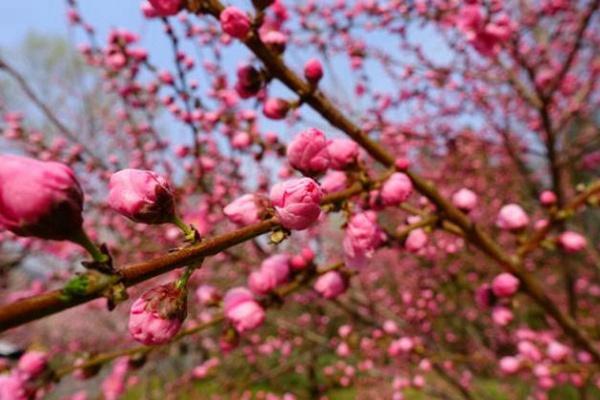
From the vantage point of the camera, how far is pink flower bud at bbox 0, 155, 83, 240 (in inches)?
24.6

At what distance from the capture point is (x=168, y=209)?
875mm

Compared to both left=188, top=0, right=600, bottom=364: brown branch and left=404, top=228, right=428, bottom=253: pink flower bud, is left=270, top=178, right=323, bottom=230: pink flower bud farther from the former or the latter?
left=404, top=228, right=428, bottom=253: pink flower bud

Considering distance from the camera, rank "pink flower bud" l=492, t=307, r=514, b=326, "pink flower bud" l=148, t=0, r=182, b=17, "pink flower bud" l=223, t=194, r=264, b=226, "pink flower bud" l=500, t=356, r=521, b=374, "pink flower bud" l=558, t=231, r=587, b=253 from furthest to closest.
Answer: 1. "pink flower bud" l=500, t=356, r=521, b=374
2. "pink flower bud" l=492, t=307, r=514, b=326
3. "pink flower bud" l=558, t=231, r=587, b=253
4. "pink flower bud" l=148, t=0, r=182, b=17
5. "pink flower bud" l=223, t=194, r=264, b=226

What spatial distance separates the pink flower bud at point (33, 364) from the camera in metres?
1.52

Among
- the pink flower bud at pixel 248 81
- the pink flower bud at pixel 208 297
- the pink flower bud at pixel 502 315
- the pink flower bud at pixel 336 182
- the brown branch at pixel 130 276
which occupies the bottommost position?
the pink flower bud at pixel 502 315

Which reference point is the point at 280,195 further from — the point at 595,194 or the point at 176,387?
the point at 176,387

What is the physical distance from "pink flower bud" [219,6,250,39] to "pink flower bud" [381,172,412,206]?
61 centimetres

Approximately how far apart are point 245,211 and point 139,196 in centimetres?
35

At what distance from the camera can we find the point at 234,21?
1227 mm

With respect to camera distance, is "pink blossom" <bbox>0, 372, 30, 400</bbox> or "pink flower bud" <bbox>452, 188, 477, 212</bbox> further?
"pink flower bud" <bbox>452, 188, 477, 212</bbox>

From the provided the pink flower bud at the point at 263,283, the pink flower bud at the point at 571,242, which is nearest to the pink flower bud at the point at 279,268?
the pink flower bud at the point at 263,283

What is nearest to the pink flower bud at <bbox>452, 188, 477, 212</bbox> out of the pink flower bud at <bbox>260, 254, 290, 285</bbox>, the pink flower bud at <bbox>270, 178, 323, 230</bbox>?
the pink flower bud at <bbox>260, 254, 290, 285</bbox>

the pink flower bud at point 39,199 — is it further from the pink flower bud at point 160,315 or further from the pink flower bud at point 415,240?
the pink flower bud at point 415,240

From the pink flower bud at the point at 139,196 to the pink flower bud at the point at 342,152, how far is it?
0.55 m
